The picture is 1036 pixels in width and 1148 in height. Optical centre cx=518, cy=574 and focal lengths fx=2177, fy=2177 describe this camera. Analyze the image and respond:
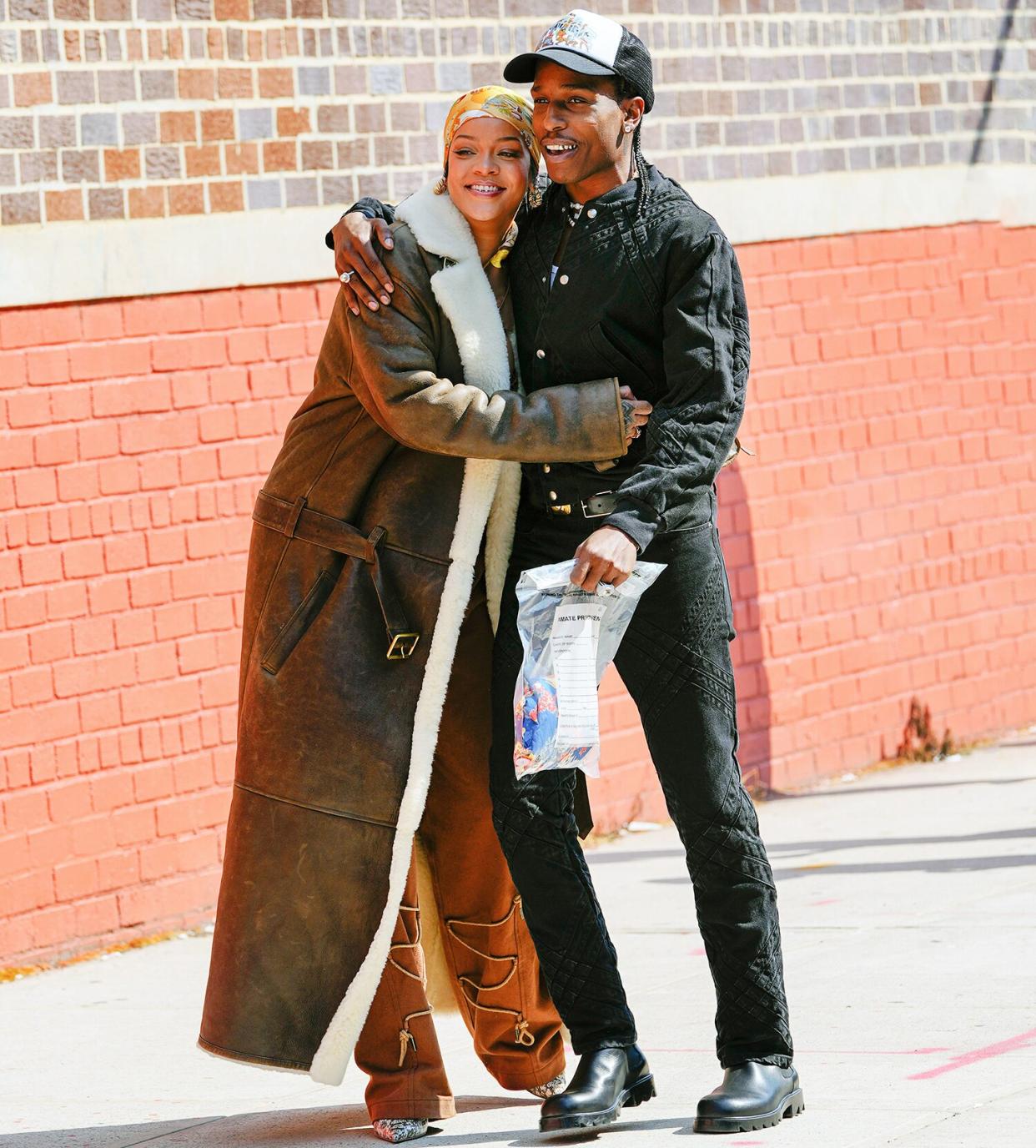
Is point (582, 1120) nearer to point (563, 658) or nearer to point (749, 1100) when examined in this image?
point (749, 1100)

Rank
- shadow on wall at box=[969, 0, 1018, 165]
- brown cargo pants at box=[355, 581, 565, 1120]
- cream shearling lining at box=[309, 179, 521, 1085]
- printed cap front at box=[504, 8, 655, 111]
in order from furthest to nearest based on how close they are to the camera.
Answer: shadow on wall at box=[969, 0, 1018, 165]
brown cargo pants at box=[355, 581, 565, 1120]
cream shearling lining at box=[309, 179, 521, 1085]
printed cap front at box=[504, 8, 655, 111]

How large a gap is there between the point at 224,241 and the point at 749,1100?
374cm

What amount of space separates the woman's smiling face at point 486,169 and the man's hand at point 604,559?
0.74 meters

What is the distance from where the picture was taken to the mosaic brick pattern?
6.70 meters

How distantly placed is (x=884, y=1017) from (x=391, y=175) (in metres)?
3.60

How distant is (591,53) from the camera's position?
4355 millimetres

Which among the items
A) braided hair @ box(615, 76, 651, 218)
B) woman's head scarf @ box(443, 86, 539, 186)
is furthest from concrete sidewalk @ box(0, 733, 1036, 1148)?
woman's head scarf @ box(443, 86, 539, 186)

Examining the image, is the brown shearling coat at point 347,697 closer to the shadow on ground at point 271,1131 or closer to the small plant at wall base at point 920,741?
the shadow on ground at point 271,1131

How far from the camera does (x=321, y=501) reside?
4.57 m

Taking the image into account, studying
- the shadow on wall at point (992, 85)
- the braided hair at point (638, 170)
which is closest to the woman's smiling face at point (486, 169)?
the braided hair at point (638, 170)

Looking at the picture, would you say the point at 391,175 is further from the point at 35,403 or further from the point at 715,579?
the point at 715,579

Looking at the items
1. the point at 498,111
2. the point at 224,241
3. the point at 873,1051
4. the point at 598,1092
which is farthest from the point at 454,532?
the point at 224,241

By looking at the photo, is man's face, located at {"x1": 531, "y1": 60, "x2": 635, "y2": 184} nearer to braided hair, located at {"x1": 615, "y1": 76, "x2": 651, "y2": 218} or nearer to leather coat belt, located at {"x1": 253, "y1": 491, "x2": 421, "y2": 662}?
braided hair, located at {"x1": 615, "y1": 76, "x2": 651, "y2": 218}

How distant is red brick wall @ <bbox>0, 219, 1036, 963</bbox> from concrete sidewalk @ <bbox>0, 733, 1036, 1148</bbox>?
15.6 inches
